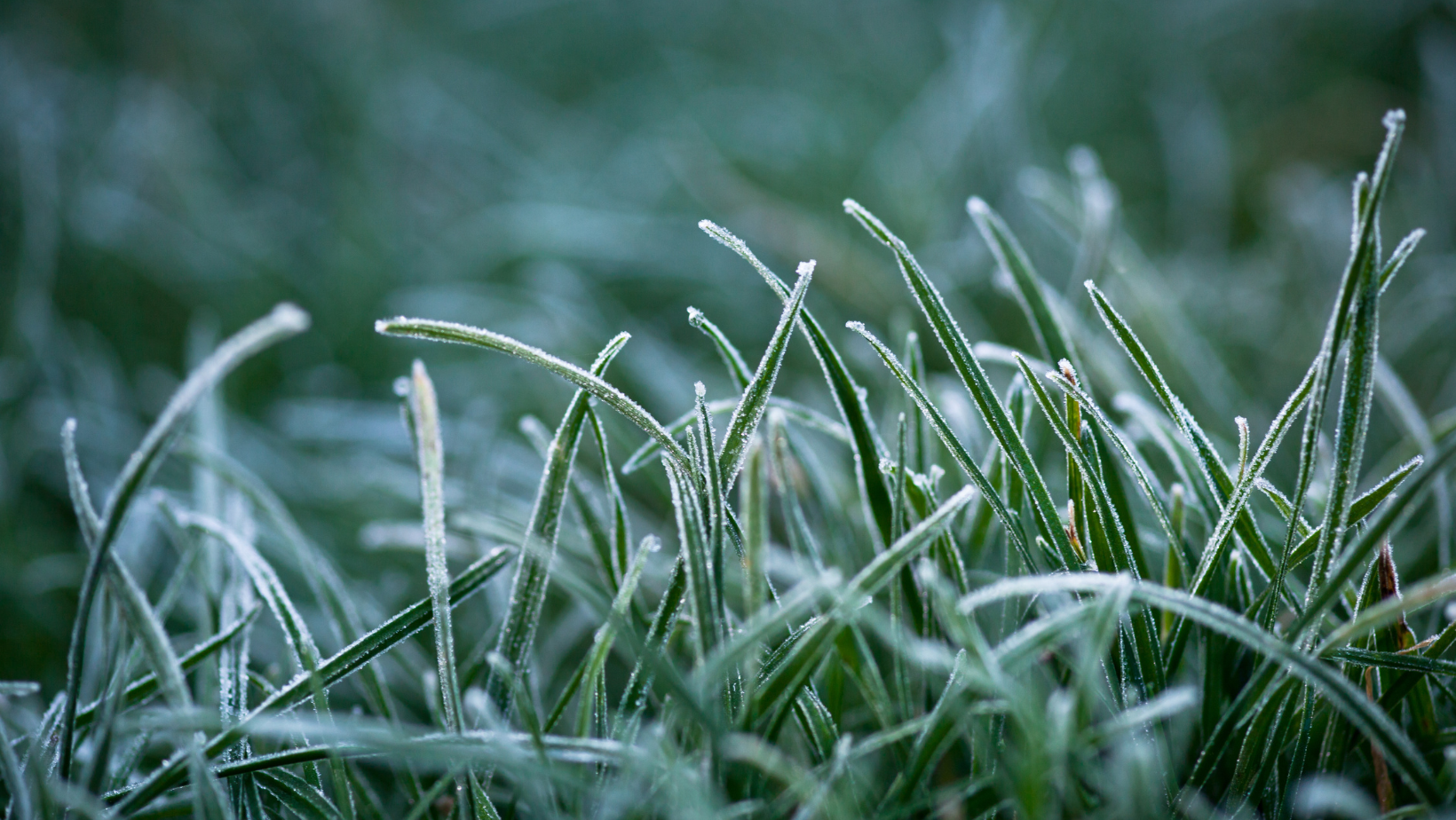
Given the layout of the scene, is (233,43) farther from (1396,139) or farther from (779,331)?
(1396,139)

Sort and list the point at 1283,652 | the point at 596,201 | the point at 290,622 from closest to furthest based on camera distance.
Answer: the point at 1283,652, the point at 290,622, the point at 596,201

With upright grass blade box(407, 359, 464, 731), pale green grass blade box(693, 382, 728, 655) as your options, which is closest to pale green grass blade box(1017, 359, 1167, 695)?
pale green grass blade box(693, 382, 728, 655)

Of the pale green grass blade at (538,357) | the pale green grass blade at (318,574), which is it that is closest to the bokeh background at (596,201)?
the pale green grass blade at (318,574)

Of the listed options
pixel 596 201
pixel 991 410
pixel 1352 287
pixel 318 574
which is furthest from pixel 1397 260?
pixel 596 201

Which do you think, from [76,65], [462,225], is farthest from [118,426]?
[76,65]

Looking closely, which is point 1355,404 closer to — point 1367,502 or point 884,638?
point 1367,502

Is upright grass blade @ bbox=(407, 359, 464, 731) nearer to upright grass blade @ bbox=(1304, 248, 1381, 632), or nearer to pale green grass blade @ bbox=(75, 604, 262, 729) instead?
pale green grass blade @ bbox=(75, 604, 262, 729)

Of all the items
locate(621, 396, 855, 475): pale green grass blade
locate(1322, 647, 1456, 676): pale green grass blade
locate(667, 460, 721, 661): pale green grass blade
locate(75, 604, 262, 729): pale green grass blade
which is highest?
locate(621, 396, 855, 475): pale green grass blade
